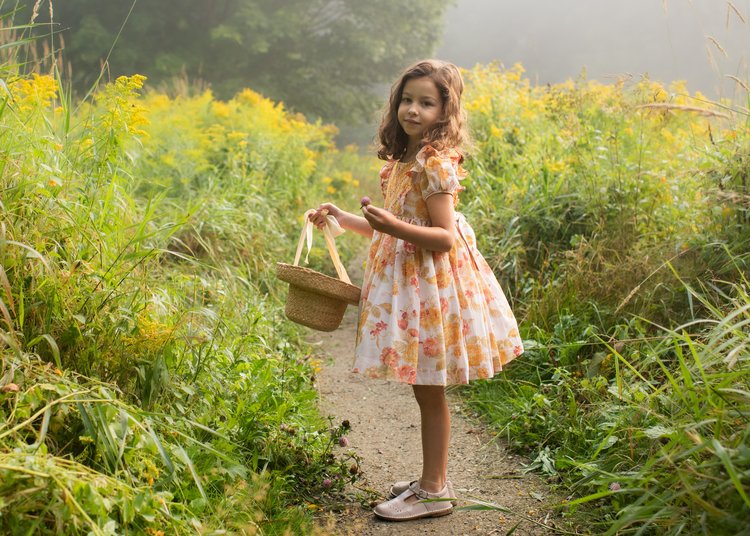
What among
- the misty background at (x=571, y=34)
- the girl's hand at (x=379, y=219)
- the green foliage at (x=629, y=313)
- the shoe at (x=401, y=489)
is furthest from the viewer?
the misty background at (x=571, y=34)

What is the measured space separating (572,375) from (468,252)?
4.12 ft

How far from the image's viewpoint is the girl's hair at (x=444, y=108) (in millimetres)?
3100

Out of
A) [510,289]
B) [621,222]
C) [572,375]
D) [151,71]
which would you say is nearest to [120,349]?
[572,375]

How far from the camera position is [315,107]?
18172 mm

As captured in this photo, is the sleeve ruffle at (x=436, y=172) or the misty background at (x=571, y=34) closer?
the sleeve ruffle at (x=436, y=172)

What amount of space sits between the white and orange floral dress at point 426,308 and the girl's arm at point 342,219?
0.64 feet

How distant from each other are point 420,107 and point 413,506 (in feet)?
5.42

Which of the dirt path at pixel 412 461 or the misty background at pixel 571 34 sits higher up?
the misty background at pixel 571 34

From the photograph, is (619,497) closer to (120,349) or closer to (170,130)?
(120,349)

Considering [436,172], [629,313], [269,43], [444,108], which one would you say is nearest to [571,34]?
[269,43]

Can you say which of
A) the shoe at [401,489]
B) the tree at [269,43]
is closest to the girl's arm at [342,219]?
the shoe at [401,489]

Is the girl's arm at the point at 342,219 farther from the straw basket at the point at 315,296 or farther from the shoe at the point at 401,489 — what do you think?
the shoe at the point at 401,489

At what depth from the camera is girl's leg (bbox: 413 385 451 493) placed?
3070 millimetres

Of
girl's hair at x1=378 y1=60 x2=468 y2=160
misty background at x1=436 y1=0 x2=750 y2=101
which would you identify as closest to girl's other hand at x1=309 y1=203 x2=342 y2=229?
girl's hair at x1=378 y1=60 x2=468 y2=160
